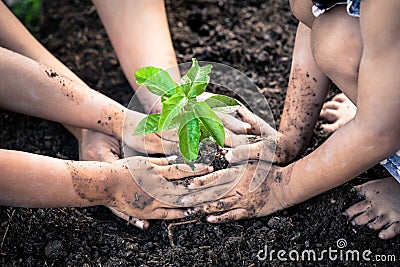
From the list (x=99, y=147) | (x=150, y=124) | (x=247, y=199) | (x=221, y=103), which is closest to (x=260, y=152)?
(x=247, y=199)

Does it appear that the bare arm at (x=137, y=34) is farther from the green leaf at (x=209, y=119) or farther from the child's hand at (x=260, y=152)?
the green leaf at (x=209, y=119)

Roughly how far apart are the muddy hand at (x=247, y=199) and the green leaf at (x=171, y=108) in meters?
0.29

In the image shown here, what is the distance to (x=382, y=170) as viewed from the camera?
5.56 ft

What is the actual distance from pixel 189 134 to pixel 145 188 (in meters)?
0.29

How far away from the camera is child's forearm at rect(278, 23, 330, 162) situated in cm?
159

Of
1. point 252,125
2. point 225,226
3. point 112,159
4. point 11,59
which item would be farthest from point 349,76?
point 11,59

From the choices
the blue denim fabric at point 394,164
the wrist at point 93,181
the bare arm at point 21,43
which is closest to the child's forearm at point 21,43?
the bare arm at point 21,43

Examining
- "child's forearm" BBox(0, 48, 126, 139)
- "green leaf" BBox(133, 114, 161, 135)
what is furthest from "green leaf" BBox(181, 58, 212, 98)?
"child's forearm" BBox(0, 48, 126, 139)

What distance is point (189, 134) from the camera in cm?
132

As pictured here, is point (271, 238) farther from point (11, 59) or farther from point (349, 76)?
point (11, 59)

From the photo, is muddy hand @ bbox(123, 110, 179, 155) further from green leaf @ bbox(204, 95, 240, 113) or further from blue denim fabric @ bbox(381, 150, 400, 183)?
blue denim fabric @ bbox(381, 150, 400, 183)

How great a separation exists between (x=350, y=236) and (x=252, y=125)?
0.40m

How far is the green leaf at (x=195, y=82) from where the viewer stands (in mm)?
1324

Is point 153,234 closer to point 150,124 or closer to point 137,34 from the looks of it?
point 150,124
